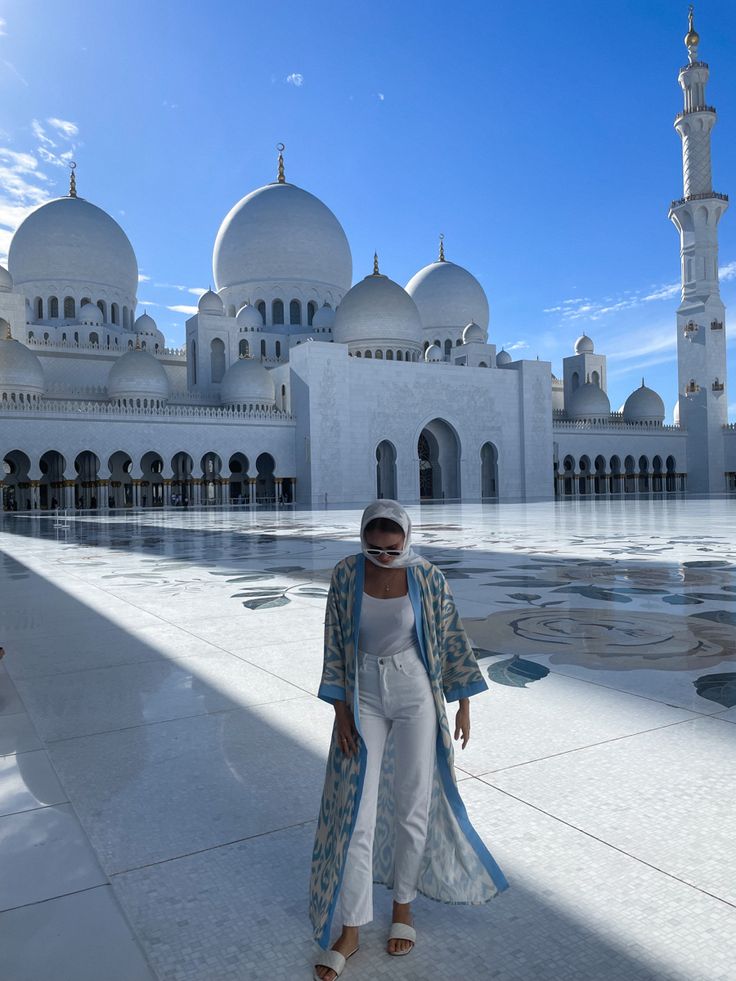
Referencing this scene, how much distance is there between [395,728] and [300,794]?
1.52 feet

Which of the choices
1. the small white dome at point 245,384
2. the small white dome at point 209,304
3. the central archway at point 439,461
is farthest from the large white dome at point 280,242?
the central archway at point 439,461

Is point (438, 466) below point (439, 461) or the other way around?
below

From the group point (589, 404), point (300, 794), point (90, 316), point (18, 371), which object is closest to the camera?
point (300, 794)

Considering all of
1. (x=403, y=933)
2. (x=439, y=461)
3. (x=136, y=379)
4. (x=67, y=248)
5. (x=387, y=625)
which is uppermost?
(x=67, y=248)

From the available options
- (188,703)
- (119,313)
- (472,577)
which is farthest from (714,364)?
(188,703)

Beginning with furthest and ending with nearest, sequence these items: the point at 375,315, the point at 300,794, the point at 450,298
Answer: the point at 450,298
the point at 375,315
the point at 300,794

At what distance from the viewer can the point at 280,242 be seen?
30.6 metres

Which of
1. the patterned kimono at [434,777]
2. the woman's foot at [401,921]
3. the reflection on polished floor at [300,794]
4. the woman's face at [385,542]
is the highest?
the woman's face at [385,542]

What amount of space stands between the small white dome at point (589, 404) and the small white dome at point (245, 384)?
14277 mm

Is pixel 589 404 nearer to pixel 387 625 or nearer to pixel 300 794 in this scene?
pixel 300 794

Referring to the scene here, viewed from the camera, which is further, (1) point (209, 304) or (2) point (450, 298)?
(2) point (450, 298)

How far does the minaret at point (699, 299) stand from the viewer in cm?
2820

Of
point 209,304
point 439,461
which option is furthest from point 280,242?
point 439,461

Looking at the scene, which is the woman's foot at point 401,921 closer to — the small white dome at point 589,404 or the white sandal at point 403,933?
the white sandal at point 403,933
